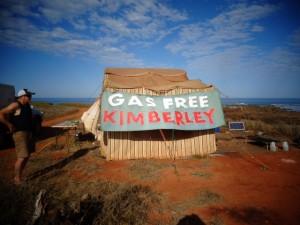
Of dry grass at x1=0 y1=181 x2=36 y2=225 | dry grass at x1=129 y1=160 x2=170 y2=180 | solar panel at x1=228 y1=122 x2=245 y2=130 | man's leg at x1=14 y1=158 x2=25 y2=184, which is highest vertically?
solar panel at x1=228 y1=122 x2=245 y2=130

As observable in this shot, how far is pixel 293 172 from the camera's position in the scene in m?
8.00

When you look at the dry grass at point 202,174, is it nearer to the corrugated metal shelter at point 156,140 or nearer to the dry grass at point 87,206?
the corrugated metal shelter at point 156,140

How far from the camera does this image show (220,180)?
23.8 feet

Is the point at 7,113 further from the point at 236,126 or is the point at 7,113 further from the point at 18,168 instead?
the point at 236,126

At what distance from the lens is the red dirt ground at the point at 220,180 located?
16.9 feet

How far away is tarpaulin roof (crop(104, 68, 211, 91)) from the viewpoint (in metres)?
10.3

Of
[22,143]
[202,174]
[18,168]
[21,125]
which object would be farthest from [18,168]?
[202,174]

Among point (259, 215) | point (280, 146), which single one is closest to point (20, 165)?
point (259, 215)

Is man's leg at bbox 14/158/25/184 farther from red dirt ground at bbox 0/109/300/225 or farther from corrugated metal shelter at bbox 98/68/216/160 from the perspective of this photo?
corrugated metal shelter at bbox 98/68/216/160

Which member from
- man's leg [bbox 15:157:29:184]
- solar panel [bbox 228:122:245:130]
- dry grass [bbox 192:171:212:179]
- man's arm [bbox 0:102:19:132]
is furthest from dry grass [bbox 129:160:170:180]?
solar panel [bbox 228:122:245:130]

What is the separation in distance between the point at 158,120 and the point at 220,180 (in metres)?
3.68

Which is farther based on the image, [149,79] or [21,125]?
[149,79]

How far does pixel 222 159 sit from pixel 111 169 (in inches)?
210

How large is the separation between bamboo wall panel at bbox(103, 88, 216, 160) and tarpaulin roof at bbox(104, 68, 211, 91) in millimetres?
337
